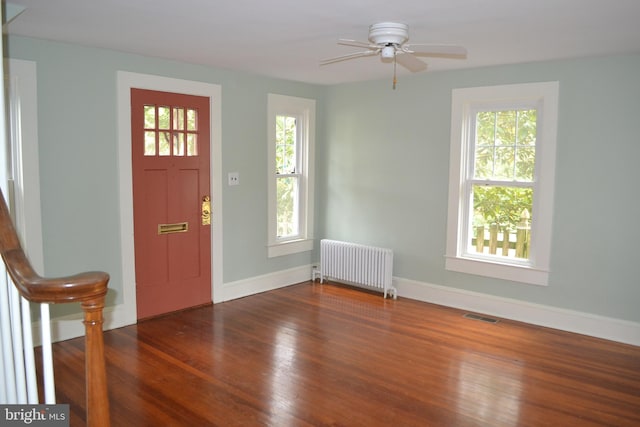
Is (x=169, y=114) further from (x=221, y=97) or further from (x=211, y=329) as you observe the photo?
(x=211, y=329)

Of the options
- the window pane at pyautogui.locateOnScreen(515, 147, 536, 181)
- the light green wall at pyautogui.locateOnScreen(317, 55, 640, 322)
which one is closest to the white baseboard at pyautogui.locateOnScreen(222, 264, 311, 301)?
the light green wall at pyautogui.locateOnScreen(317, 55, 640, 322)

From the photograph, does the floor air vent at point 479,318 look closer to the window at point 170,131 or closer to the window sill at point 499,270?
the window sill at point 499,270

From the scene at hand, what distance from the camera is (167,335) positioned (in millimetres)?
4105

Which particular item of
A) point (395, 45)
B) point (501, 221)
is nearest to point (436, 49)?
point (395, 45)

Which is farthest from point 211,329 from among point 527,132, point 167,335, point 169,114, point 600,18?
point 600,18

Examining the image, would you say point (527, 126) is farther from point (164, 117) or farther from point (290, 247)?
point (164, 117)

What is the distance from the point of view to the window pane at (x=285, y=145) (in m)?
5.62

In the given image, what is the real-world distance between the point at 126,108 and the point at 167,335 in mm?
1926

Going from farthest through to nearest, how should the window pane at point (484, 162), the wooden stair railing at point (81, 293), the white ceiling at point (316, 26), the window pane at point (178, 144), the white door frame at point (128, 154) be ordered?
the window pane at point (484, 162), the window pane at point (178, 144), the white door frame at point (128, 154), the white ceiling at point (316, 26), the wooden stair railing at point (81, 293)

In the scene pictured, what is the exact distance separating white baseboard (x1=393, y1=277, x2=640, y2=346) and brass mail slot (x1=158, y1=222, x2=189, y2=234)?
2295mm

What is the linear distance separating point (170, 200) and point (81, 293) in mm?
3387

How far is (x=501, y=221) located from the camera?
4.76 metres

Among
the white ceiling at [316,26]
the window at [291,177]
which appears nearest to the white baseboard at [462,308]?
the window at [291,177]

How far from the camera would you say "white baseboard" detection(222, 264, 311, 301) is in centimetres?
514
